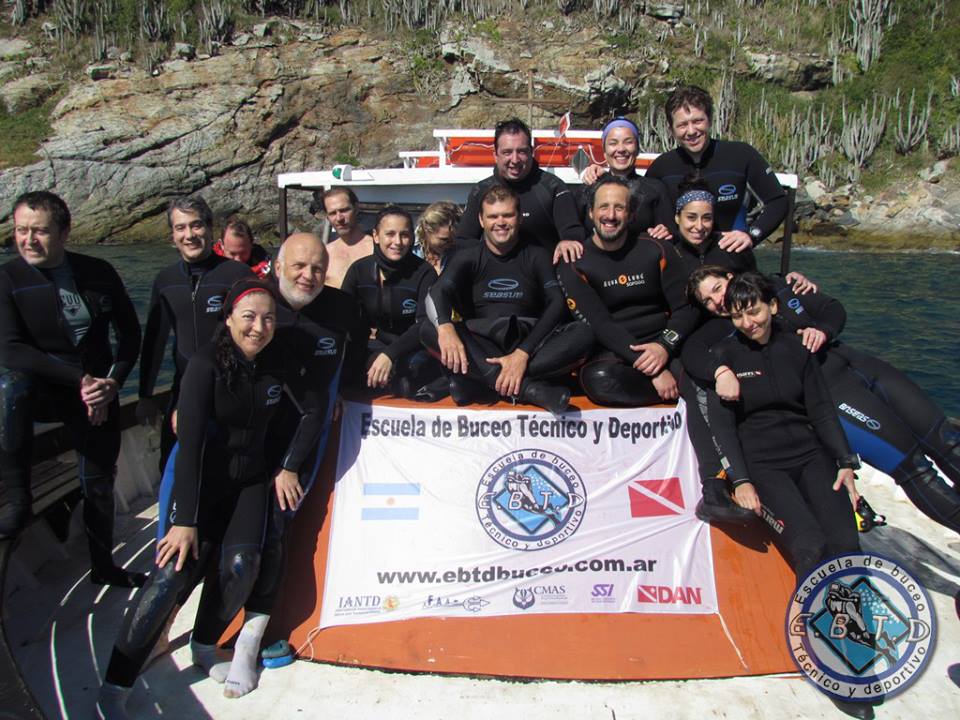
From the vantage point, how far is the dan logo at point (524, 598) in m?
3.55

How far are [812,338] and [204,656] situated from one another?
139 inches

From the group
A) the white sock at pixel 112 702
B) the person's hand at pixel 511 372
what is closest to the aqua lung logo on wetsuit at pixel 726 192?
the person's hand at pixel 511 372

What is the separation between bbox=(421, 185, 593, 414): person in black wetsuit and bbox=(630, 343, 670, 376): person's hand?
0.93ft

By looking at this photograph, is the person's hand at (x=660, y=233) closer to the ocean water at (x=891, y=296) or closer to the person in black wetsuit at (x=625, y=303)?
the person in black wetsuit at (x=625, y=303)

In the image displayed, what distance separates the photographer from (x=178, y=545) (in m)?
3.15

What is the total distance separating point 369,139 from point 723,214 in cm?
3213

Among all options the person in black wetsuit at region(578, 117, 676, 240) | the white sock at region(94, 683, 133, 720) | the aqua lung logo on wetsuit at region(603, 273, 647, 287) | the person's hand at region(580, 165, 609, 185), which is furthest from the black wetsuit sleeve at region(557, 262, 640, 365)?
the white sock at region(94, 683, 133, 720)

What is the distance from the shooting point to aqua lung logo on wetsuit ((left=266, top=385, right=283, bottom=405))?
3.42m

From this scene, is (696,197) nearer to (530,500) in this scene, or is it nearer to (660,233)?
(660,233)

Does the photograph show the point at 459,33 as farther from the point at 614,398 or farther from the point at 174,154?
the point at 614,398

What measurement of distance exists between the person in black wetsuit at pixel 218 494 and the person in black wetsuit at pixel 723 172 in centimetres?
296

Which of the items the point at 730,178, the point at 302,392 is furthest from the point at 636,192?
the point at 302,392

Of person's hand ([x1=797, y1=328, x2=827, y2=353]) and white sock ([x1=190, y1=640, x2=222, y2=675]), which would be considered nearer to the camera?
white sock ([x1=190, y1=640, x2=222, y2=675])

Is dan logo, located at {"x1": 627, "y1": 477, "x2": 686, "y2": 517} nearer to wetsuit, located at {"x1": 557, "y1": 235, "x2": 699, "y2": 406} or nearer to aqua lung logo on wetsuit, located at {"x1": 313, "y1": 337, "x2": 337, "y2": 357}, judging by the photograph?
wetsuit, located at {"x1": 557, "y1": 235, "x2": 699, "y2": 406}
